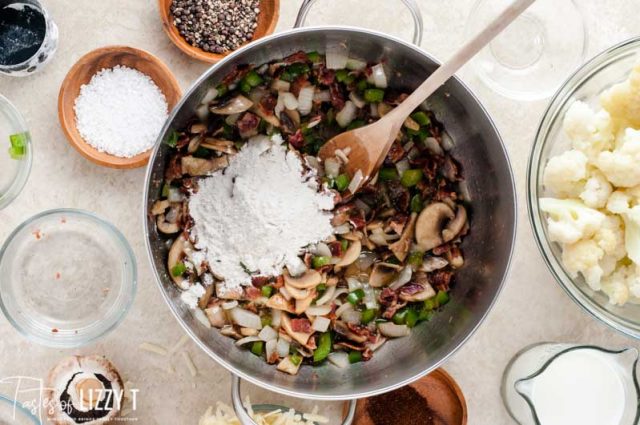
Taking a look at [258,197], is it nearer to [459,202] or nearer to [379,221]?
[379,221]

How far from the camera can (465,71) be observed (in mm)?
2258

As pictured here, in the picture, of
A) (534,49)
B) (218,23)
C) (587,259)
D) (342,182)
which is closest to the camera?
(587,259)

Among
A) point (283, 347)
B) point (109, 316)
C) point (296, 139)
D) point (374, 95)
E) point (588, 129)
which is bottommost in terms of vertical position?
point (109, 316)

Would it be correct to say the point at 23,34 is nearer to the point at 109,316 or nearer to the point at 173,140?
the point at 173,140

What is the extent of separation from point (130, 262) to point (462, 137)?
104 centimetres

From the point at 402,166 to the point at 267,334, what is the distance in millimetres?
634

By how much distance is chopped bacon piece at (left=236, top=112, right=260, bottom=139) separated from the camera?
2.10m

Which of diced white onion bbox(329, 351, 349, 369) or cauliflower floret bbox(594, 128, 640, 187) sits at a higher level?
cauliflower floret bbox(594, 128, 640, 187)

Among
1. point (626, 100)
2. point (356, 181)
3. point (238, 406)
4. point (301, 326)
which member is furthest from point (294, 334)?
point (626, 100)

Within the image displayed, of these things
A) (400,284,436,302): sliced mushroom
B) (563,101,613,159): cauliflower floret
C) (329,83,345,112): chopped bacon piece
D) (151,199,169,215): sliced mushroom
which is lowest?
(151,199,169,215): sliced mushroom

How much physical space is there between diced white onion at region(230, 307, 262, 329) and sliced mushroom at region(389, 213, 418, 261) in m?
0.45

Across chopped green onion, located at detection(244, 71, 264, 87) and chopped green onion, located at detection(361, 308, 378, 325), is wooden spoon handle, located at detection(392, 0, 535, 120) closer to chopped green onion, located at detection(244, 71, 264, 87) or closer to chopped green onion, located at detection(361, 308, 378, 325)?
chopped green onion, located at detection(244, 71, 264, 87)

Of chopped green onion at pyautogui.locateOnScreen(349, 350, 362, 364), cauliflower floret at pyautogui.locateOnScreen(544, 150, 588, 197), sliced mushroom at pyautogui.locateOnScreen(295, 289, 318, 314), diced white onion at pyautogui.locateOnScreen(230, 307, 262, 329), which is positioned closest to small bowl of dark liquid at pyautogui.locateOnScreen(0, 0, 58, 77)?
diced white onion at pyautogui.locateOnScreen(230, 307, 262, 329)

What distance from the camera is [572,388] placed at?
2264mm
